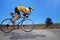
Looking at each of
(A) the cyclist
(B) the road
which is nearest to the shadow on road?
(B) the road

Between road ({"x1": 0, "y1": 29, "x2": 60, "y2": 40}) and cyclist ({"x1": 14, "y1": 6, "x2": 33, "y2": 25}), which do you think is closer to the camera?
road ({"x1": 0, "y1": 29, "x2": 60, "y2": 40})

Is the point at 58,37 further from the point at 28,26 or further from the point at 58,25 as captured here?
the point at 58,25

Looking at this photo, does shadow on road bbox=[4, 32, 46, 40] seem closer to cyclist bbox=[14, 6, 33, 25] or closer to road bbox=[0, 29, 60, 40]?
road bbox=[0, 29, 60, 40]

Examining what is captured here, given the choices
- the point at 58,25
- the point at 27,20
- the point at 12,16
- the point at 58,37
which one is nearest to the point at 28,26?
the point at 27,20

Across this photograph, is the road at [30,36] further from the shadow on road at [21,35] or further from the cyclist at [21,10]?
the cyclist at [21,10]

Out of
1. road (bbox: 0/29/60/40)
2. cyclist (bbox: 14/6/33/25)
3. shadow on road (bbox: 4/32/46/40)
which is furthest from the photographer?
cyclist (bbox: 14/6/33/25)

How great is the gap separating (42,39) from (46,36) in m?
0.44

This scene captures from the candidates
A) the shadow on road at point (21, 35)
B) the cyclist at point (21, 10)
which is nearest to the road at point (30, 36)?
the shadow on road at point (21, 35)

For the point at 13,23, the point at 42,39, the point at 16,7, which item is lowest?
the point at 42,39

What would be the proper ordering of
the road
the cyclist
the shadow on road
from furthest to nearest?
1. the cyclist
2. the shadow on road
3. the road

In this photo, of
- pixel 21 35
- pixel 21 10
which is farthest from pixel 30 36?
pixel 21 10

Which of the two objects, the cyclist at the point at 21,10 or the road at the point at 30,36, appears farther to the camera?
the cyclist at the point at 21,10

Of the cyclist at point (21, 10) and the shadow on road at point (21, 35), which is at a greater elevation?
the cyclist at point (21, 10)

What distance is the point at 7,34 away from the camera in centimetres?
705
